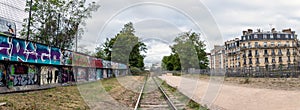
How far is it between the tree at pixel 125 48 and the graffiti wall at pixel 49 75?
3763 centimetres

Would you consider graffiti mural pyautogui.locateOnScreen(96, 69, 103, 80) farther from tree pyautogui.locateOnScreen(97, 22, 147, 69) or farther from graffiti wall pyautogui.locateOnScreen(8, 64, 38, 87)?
tree pyautogui.locateOnScreen(97, 22, 147, 69)

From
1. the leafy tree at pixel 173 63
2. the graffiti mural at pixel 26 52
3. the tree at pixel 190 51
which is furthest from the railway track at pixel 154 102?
the leafy tree at pixel 173 63

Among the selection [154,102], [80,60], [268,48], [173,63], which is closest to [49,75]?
[154,102]

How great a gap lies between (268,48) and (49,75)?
85.7m

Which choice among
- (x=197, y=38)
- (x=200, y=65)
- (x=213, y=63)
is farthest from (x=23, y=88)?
(x=213, y=63)

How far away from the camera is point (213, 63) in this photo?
127 metres

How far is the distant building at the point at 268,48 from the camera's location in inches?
3484

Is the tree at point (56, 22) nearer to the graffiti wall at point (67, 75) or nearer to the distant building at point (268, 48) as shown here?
the graffiti wall at point (67, 75)

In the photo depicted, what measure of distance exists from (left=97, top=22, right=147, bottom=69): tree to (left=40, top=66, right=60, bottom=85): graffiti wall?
123 ft

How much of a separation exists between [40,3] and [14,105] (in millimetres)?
19059

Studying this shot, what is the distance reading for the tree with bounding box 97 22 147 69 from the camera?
196ft

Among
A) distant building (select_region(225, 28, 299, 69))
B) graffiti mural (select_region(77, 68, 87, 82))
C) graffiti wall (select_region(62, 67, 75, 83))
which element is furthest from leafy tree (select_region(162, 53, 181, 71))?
graffiti wall (select_region(62, 67, 75, 83))

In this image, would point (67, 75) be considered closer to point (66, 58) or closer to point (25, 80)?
point (66, 58)

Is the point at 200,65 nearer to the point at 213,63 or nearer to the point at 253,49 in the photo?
the point at 253,49
